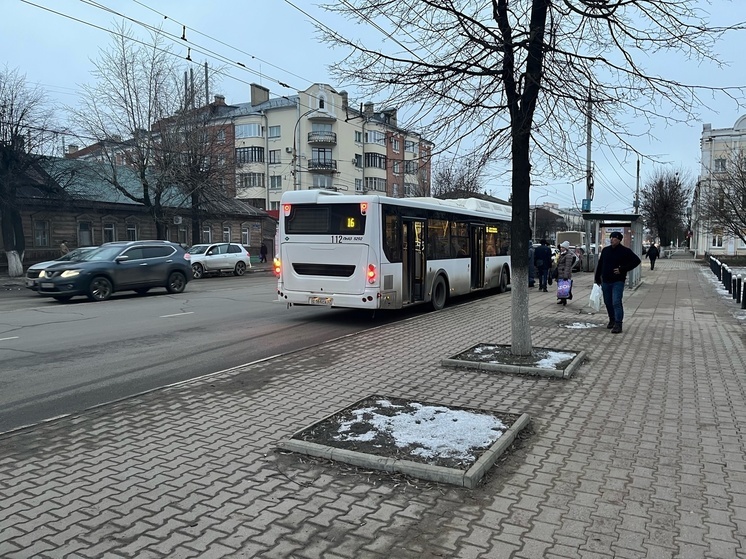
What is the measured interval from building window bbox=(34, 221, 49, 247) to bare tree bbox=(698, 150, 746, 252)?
36920mm

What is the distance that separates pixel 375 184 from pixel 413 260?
56099 mm

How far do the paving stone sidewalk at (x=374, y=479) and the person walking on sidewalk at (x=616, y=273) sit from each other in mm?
3102

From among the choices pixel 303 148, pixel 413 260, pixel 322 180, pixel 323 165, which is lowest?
pixel 413 260

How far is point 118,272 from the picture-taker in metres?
17.1

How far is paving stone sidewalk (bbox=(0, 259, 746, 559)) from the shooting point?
320 cm

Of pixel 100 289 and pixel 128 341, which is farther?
pixel 100 289

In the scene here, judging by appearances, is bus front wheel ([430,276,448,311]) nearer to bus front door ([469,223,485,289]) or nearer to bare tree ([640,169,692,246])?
bus front door ([469,223,485,289])

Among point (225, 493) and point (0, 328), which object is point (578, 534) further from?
point (0, 328)

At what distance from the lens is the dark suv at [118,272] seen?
16.0 metres

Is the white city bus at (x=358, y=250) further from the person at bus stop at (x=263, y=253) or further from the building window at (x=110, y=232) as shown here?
the person at bus stop at (x=263, y=253)

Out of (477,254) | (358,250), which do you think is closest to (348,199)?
(358,250)

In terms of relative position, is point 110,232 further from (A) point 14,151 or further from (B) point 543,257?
(B) point 543,257

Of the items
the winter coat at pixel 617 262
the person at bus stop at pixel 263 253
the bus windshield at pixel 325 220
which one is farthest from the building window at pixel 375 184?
the winter coat at pixel 617 262

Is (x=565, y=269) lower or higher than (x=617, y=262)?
lower
